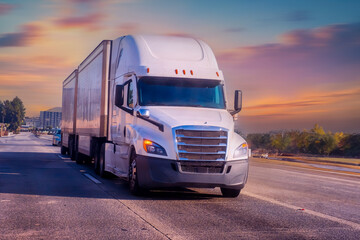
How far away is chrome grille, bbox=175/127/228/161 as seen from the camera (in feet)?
32.2

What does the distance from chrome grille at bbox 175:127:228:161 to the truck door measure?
1.61 meters

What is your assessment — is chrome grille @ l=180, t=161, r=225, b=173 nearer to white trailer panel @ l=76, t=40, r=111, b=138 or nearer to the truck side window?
the truck side window

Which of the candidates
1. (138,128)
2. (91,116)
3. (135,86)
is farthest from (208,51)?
(91,116)

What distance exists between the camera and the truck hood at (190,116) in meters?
9.99

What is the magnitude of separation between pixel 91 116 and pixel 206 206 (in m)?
8.21

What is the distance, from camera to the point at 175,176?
32.0 feet

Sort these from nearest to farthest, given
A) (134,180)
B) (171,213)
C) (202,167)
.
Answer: (171,213), (202,167), (134,180)

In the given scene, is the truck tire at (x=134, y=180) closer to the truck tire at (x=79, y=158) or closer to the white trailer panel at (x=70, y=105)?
the truck tire at (x=79, y=158)

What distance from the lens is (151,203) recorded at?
9.66 m

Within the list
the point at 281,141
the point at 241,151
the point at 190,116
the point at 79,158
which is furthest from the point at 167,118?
the point at 281,141

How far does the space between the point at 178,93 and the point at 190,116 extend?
1062mm

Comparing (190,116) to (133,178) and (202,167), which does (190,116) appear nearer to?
(202,167)

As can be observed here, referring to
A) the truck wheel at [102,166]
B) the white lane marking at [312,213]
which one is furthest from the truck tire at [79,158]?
the white lane marking at [312,213]

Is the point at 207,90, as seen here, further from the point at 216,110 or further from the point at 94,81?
the point at 94,81
